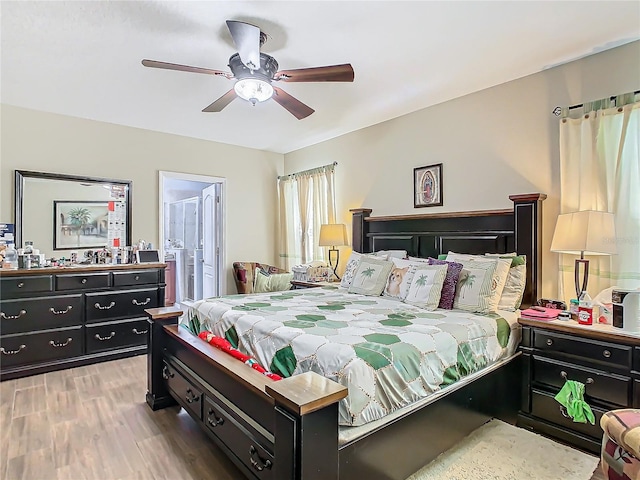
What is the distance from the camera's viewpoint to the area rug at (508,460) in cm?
198

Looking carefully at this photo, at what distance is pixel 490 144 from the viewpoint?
128 inches

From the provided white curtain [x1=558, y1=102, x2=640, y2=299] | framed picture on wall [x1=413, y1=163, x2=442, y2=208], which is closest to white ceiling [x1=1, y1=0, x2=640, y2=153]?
white curtain [x1=558, y1=102, x2=640, y2=299]

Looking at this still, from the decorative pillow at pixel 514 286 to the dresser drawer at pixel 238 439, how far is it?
200 centimetres

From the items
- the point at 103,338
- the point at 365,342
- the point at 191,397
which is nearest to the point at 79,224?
the point at 103,338

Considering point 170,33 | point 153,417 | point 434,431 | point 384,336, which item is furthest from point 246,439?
point 170,33

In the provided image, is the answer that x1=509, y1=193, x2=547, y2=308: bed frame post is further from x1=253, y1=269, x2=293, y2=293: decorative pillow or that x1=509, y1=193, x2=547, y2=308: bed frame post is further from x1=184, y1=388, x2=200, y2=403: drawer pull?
x1=253, y1=269, x2=293, y2=293: decorative pillow

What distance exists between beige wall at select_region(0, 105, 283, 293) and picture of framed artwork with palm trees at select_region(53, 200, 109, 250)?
333 millimetres

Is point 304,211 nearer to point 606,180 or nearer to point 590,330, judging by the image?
point 606,180

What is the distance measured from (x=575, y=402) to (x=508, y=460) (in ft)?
1.79

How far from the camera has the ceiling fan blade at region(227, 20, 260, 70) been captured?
2.00 m

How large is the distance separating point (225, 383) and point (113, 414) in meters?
1.27

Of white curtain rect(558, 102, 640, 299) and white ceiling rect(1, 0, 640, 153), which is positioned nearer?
white ceiling rect(1, 0, 640, 153)

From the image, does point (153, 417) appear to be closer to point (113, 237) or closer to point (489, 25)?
point (113, 237)

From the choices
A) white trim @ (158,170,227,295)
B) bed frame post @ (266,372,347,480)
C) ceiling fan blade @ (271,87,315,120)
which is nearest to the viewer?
bed frame post @ (266,372,347,480)
